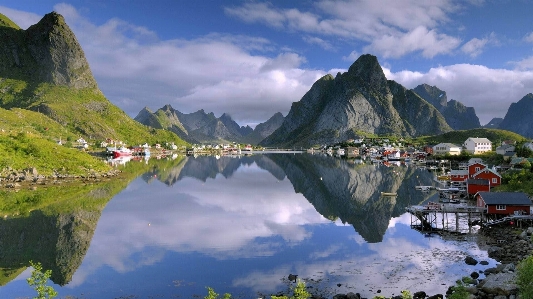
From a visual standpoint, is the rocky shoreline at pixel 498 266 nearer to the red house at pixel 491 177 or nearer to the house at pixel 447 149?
the red house at pixel 491 177

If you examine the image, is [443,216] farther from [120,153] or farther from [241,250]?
[120,153]

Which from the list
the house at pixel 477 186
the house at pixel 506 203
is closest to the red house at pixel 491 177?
the house at pixel 477 186

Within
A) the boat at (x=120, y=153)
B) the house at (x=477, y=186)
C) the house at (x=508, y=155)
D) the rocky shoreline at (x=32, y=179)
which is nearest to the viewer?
the house at (x=477, y=186)

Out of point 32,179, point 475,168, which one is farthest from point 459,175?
point 32,179

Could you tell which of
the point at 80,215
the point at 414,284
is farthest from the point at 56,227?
the point at 414,284

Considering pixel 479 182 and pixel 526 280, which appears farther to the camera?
pixel 479 182

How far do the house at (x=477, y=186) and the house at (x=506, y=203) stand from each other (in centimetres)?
1498

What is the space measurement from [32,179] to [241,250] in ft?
180

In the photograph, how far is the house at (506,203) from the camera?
1654 inches

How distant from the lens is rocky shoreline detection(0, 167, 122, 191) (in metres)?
64.0

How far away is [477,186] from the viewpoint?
59.4 metres

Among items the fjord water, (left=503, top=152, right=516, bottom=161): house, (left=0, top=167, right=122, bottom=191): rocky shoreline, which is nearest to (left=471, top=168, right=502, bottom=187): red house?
the fjord water

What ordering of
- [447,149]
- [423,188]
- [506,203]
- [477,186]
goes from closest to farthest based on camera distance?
1. [506,203]
2. [477,186]
3. [423,188]
4. [447,149]

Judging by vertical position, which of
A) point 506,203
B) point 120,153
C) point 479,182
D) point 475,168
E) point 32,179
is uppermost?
point 120,153
